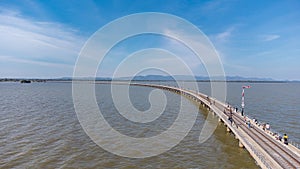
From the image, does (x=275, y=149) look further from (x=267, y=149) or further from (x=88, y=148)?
(x=88, y=148)

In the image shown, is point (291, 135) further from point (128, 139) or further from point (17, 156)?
point (17, 156)

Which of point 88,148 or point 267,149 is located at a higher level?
point 267,149

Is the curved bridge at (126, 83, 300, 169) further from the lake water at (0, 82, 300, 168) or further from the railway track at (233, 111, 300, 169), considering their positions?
the lake water at (0, 82, 300, 168)

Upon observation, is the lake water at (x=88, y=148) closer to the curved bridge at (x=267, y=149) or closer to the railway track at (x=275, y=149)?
the curved bridge at (x=267, y=149)

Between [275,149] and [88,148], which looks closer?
[275,149]

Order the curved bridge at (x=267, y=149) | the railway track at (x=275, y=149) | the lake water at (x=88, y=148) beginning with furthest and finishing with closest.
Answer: the lake water at (x=88, y=148), the railway track at (x=275, y=149), the curved bridge at (x=267, y=149)

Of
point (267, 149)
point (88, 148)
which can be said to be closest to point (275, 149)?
point (267, 149)

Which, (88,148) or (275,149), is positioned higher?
Result: (275,149)

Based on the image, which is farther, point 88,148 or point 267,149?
point 88,148

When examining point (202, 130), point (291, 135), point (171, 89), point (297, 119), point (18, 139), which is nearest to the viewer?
point (18, 139)

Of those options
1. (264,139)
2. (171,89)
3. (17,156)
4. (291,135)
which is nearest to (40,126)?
(17,156)

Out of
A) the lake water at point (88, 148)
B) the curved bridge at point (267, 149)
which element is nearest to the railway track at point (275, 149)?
the curved bridge at point (267, 149)
